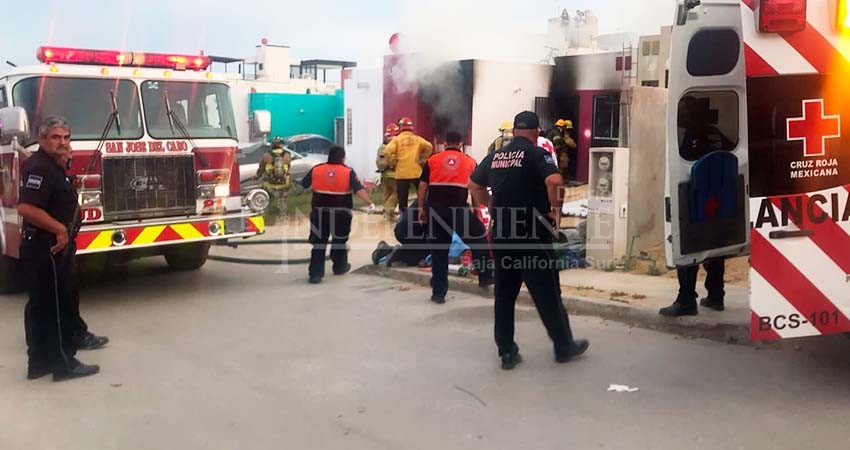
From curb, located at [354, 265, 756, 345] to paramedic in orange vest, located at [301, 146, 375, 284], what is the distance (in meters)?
1.50

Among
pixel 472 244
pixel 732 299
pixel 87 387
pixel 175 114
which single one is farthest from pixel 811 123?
pixel 175 114

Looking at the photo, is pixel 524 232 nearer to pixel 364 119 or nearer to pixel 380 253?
pixel 380 253

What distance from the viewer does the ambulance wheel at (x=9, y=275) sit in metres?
8.47

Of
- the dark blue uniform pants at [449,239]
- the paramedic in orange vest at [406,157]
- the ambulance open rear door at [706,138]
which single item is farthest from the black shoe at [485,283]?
the paramedic in orange vest at [406,157]

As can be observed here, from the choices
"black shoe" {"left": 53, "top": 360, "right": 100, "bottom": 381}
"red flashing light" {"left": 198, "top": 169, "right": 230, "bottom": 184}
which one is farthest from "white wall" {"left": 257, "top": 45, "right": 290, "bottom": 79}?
"black shoe" {"left": 53, "top": 360, "right": 100, "bottom": 381}

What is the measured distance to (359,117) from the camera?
20406mm

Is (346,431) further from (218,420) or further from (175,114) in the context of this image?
(175,114)

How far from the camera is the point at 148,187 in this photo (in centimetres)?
786

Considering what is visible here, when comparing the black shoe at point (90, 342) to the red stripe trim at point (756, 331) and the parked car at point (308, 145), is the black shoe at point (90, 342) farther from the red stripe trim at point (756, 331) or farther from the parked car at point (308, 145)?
the parked car at point (308, 145)

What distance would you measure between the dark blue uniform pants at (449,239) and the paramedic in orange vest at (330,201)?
1.20m

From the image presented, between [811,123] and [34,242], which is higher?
[811,123]

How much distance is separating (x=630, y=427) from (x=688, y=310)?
7.45 ft

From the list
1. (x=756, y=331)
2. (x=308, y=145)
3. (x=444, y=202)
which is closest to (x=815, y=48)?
(x=756, y=331)

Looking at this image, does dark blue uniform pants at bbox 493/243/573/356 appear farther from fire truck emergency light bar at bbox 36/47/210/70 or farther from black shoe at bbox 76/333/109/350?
fire truck emergency light bar at bbox 36/47/210/70
